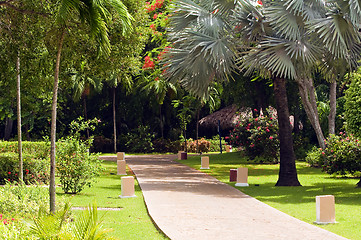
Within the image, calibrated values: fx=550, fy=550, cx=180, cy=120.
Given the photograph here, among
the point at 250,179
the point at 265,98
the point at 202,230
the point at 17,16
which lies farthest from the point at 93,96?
the point at 202,230

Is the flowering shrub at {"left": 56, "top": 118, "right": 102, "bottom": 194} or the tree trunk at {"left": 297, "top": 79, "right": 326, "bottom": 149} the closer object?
the flowering shrub at {"left": 56, "top": 118, "right": 102, "bottom": 194}

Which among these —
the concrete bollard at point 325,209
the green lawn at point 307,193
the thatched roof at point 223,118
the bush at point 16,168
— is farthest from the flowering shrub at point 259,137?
the concrete bollard at point 325,209

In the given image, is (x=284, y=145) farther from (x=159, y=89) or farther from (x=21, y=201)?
(x=159, y=89)

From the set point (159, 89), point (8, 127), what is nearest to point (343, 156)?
point (159, 89)

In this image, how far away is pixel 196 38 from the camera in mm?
19859

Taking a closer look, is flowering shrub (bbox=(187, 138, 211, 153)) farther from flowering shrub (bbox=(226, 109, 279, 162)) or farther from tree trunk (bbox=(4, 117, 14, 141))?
tree trunk (bbox=(4, 117, 14, 141))

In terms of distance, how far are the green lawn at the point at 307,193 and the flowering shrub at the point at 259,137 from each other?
4.40 feet

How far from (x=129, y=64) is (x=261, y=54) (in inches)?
182

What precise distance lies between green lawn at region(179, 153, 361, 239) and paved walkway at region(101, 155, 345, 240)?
0.55 m

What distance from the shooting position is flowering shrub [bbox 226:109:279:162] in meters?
31.7

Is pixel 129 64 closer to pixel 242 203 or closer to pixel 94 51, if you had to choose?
pixel 94 51

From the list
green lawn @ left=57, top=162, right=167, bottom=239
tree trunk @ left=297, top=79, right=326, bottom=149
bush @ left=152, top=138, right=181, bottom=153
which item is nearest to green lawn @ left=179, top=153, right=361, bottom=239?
tree trunk @ left=297, top=79, right=326, bottom=149

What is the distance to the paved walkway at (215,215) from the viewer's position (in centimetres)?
1093

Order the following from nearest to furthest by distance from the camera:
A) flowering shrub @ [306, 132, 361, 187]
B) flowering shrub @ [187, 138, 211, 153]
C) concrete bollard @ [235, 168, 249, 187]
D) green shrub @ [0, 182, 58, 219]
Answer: green shrub @ [0, 182, 58, 219] < concrete bollard @ [235, 168, 249, 187] < flowering shrub @ [306, 132, 361, 187] < flowering shrub @ [187, 138, 211, 153]
